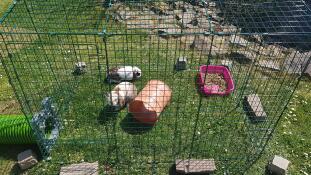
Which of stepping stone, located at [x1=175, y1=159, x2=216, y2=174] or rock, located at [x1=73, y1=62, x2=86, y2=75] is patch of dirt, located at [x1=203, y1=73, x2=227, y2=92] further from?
rock, located at [x1=73, y1=62, x2=86, y2=75]

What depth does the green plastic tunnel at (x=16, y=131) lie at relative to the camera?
575 cm

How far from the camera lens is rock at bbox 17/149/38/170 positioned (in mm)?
5602

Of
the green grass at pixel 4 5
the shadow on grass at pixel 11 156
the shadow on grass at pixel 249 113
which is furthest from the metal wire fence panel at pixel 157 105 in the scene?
the green grass at pixel 4 5

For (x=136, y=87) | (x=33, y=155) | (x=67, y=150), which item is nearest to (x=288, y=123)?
(x=136, y=87)

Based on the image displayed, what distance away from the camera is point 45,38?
27.4 feet

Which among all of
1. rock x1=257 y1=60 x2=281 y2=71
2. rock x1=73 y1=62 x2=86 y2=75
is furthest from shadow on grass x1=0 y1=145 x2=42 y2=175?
rock x1=257 y1=60 x2=281 y2=71

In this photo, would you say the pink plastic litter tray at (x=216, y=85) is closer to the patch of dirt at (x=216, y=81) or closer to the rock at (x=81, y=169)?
the patch of dirt at (x=216, y=81)

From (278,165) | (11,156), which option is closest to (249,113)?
(278,165)

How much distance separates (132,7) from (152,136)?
3.97 metres

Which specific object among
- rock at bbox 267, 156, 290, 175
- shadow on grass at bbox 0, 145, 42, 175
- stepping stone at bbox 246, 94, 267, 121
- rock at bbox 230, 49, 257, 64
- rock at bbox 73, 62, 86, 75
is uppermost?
rock at bbox 230, 49, 257, 64

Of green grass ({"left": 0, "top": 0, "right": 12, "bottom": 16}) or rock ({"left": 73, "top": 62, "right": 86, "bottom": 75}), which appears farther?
green grass ({"left": 0, "top": 0, "right": 12, "bottom": 16})

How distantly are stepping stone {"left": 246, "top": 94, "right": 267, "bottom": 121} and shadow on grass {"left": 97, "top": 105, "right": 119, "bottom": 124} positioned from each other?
2.72 m

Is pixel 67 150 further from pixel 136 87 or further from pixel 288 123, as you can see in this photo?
pixel 288 123

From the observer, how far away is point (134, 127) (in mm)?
6359
